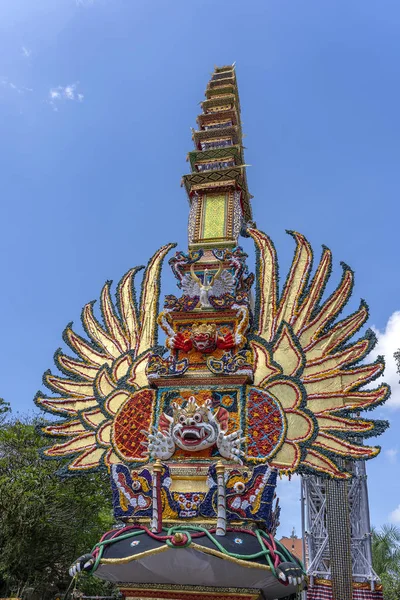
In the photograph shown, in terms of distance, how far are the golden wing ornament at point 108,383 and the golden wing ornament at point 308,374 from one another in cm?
227

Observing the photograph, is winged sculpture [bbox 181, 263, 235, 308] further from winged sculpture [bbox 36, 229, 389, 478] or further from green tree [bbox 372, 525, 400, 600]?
green tree [bbox 372, 525, 400, 600]

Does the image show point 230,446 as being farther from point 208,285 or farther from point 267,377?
point 208,285

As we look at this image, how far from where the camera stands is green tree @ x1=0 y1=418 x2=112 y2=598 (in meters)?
12.6

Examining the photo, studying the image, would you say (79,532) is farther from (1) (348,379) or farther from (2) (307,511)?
(1) (348,379)

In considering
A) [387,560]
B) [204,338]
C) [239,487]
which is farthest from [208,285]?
[387,560]

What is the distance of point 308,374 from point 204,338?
84.9 inches

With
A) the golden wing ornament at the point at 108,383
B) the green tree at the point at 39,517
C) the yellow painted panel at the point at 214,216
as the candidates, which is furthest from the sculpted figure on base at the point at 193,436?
the yellow painted panel at the point at 214,216

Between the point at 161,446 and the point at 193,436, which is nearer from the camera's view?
the point at 193,436

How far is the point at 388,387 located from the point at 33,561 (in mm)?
10454

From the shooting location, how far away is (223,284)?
1111cm

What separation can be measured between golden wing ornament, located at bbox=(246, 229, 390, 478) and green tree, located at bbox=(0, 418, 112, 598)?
227 inches

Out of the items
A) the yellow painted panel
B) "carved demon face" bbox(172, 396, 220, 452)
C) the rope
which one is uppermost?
the yellow painted panel

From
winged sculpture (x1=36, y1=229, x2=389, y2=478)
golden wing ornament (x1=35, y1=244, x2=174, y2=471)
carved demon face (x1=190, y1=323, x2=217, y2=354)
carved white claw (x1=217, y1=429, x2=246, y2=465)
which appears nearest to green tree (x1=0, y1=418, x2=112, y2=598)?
golden wing ornament (x1=35, y1=244, x2=174, y2=471)

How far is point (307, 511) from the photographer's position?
14711 mm
